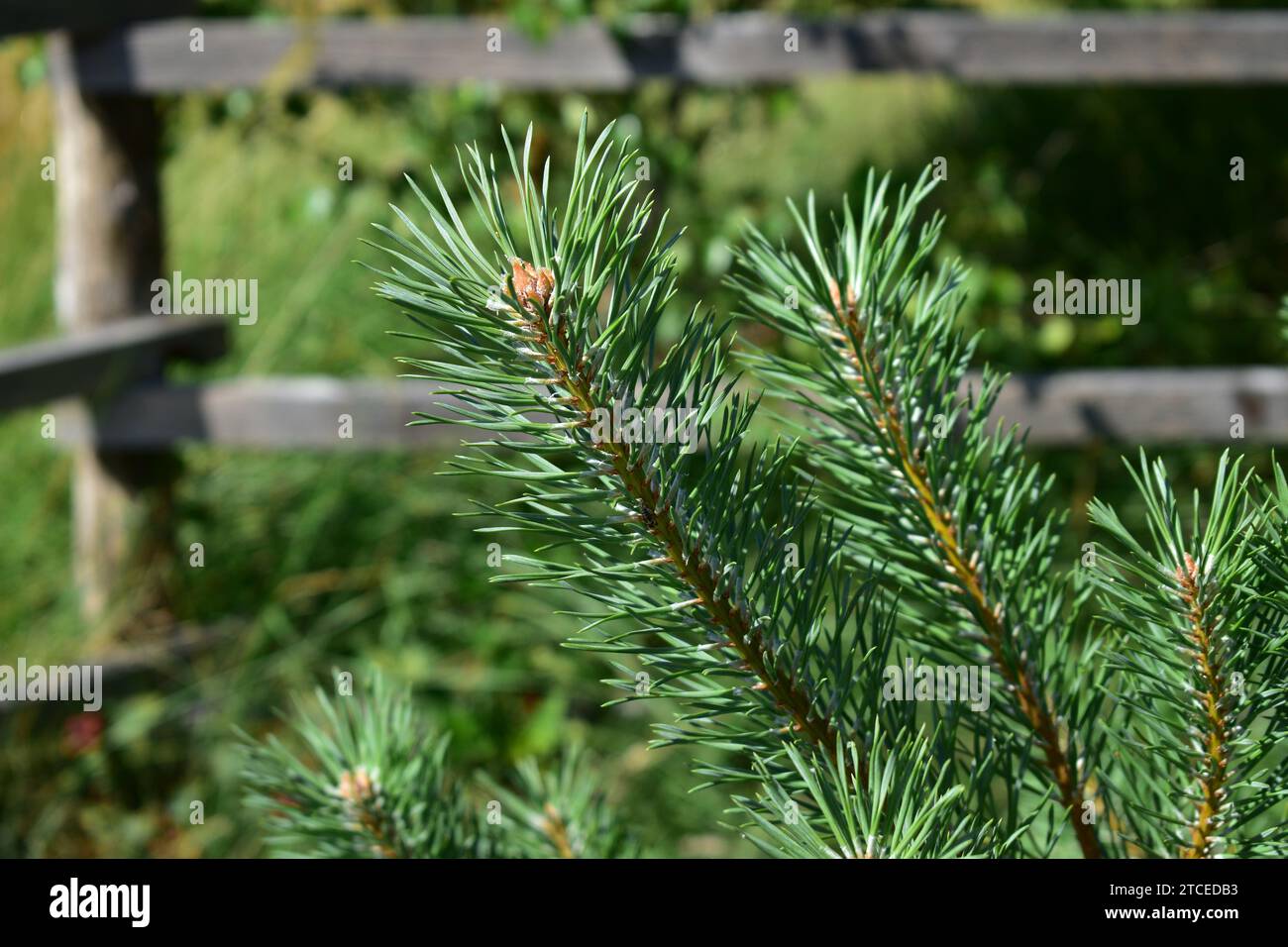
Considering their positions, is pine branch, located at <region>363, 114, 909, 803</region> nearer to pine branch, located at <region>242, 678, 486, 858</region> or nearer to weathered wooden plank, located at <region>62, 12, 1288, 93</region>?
pine branch, located at <region>242, 678, 486, 858</region>

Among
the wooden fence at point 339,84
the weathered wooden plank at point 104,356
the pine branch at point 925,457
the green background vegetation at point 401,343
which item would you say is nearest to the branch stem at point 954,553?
the pine branch at point 925,457

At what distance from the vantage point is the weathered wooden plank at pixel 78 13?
1756 millimetres

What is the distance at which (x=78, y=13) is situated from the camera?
6.37ft

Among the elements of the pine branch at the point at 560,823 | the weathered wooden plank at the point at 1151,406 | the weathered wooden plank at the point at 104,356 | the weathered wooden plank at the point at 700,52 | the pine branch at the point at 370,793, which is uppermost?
the weathered wooden plank at the point at 700,52

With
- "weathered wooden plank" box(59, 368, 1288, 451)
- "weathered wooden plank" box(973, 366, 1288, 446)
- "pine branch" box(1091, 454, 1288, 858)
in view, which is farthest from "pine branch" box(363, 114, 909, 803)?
"weathered wooden plank" box(973, 366, 1288, 446)

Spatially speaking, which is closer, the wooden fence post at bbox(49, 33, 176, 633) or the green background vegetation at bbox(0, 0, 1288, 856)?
the green background vegetation at bbox(0, 0, 1288, 856)

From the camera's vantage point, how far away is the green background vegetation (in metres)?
2.00

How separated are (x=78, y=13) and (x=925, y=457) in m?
1.91

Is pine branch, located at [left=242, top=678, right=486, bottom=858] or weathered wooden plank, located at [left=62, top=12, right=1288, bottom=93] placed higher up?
weathered wooden plank, located at [left=62, top=12, right=1288, bottom=93]

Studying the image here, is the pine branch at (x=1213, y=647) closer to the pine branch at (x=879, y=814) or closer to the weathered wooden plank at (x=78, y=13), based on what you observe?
the pine branch at (x=879, y=814)

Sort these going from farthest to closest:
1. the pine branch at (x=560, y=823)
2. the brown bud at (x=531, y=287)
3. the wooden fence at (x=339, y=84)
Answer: the wooden fence at (x=339, y=84), the pine branch at (x=560, y=823), the brown bud at (x=531, y=287)

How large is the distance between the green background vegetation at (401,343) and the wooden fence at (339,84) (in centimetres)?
13

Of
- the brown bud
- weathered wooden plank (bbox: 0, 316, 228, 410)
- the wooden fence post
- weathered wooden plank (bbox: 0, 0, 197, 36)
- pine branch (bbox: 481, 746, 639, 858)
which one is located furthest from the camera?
the wooden fence post

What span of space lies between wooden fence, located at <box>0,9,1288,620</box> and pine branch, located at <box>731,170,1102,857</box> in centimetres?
158
